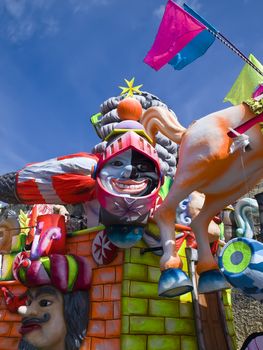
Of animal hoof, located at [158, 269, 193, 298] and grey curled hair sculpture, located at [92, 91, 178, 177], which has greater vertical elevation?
grey curled hair sculpture, located at [92, 91, 178, 177]

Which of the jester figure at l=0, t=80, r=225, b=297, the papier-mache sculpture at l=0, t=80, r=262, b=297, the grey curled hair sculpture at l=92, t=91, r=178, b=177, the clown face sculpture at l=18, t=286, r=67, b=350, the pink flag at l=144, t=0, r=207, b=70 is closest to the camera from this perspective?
the papier-mache sculpture at l=0, t=80, r=262, b=297

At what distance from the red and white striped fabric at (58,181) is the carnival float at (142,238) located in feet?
0.04

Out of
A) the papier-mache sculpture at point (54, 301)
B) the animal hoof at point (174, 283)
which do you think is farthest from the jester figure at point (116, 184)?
the papier-mache sculpture at point (54, 301)

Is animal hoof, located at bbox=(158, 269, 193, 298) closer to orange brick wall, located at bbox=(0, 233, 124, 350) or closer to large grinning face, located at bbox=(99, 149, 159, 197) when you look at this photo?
orange brick wall, located at bbox=(0, 233, 124, 350)

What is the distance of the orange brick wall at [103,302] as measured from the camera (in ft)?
13.7

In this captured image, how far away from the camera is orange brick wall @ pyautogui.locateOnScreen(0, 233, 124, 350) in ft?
13.7

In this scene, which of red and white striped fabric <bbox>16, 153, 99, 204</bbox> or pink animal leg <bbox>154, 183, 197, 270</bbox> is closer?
pink animal leg <bbox>154, 183, 197, 270</bbox>

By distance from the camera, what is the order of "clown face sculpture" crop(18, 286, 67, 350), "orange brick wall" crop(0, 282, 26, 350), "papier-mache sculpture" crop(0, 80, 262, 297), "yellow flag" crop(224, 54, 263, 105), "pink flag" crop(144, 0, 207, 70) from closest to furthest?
"papier-mache sculpture" crop(0, 80, 262, 297) → "pink flag" crop(144, 0, 207, 70) → "clown face sculpture" crop(18, 286, 67, 350) → "orange brick wall" crop(0, 282, 26, 350) → "yellow flag" crop(224, 54, 263, 105)

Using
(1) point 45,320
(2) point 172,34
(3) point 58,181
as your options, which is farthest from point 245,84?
(1) point 45,320

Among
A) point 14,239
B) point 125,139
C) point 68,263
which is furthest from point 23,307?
point 125,139

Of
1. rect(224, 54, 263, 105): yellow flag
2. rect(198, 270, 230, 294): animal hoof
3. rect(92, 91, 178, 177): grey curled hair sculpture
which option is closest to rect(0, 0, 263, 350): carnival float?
rect(198, 270, 230, 294): animal hoof

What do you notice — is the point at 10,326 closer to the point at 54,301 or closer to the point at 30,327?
the point at 30,327

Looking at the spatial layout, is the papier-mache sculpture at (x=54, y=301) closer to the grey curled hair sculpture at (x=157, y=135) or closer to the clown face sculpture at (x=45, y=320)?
the clown face sculpture at (x=45, y=320)

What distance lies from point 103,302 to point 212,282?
3.92 feet
